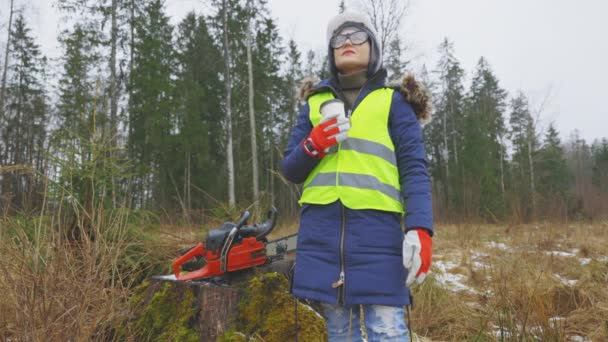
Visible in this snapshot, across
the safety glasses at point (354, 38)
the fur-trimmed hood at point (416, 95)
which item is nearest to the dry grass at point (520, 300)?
the fur-trimmed hood at point (416, 95)

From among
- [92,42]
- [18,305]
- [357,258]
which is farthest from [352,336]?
[92,42]

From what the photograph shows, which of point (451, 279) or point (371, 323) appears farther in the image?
point (451, 279)

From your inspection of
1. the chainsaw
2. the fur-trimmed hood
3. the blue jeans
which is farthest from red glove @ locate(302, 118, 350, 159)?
the chainsaw

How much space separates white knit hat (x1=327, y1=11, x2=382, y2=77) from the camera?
6.77ft

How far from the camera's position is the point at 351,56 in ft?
6.57

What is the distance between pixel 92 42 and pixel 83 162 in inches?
499

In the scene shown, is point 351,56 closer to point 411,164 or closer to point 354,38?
point 354,38

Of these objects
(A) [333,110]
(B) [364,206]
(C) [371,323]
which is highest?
(A) [333,110]

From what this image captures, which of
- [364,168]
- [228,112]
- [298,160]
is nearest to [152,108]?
[228,112]

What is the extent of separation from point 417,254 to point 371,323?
0.39 metres

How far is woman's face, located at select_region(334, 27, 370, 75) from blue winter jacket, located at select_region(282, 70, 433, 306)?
303 millimetres

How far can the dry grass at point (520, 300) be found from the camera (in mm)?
2543

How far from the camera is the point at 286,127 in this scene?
87.4 feet

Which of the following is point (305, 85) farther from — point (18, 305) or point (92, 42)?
point (92, 42)
